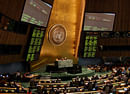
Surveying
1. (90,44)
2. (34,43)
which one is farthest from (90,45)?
(34,43)

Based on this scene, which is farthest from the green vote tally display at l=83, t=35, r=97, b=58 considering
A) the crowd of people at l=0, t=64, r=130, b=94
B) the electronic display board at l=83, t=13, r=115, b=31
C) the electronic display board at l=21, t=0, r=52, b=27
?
the crowd of people at l=0, t=64, r=130, b=94

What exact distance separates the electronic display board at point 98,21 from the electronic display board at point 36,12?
5743 mm

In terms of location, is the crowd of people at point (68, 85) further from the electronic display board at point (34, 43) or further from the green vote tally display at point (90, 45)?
the green vote tally display at point (90, 45)

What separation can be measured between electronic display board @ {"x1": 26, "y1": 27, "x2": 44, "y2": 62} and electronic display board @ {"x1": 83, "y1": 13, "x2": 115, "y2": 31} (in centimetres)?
644

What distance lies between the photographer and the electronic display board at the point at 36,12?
14.0m

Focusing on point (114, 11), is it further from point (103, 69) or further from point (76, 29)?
point (103, 69)

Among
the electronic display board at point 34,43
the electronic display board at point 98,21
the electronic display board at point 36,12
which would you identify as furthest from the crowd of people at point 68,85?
the electronic display board at point 98,21

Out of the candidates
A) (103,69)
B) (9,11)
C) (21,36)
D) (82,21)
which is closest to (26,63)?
(21,36)

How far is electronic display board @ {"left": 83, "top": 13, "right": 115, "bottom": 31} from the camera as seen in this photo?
2033 centimetres

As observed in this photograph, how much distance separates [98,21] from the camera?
2072 cm

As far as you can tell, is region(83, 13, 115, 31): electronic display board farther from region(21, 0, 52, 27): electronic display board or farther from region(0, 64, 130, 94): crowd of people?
region(0, 64, 130, 94): crowd of people

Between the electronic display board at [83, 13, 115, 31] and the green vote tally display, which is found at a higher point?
the electronic display board at [83, 13, 115, 31]

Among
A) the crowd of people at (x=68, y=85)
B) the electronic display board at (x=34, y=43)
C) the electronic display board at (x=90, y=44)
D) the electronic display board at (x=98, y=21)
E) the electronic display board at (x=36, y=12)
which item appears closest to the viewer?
the crowd of people at (x=68, y=85)

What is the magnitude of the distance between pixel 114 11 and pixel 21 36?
1280cm
